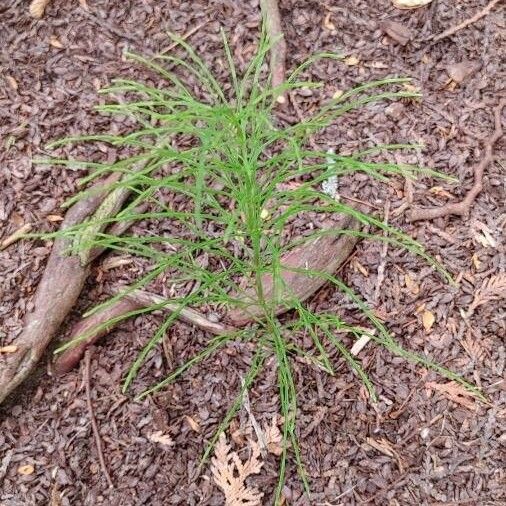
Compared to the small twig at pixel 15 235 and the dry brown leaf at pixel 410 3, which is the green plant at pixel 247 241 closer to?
the small twig at pixel 15 235

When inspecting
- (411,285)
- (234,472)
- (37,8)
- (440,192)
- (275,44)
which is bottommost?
(234,472)

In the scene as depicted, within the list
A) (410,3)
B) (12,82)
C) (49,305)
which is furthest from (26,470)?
(410,3)

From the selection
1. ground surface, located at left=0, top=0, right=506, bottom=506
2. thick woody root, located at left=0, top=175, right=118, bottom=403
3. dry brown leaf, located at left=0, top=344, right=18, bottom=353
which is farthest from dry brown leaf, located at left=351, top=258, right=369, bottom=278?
dry brown leaf, located at left=0, top=344, right=18, bottom=353

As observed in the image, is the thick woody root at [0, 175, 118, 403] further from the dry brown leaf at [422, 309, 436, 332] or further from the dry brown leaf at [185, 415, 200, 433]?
the dry brown leaf at [422, 309, 436, 332]

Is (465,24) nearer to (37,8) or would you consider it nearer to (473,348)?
(473,348)

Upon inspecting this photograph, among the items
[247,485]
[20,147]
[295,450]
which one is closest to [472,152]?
[295,450]
